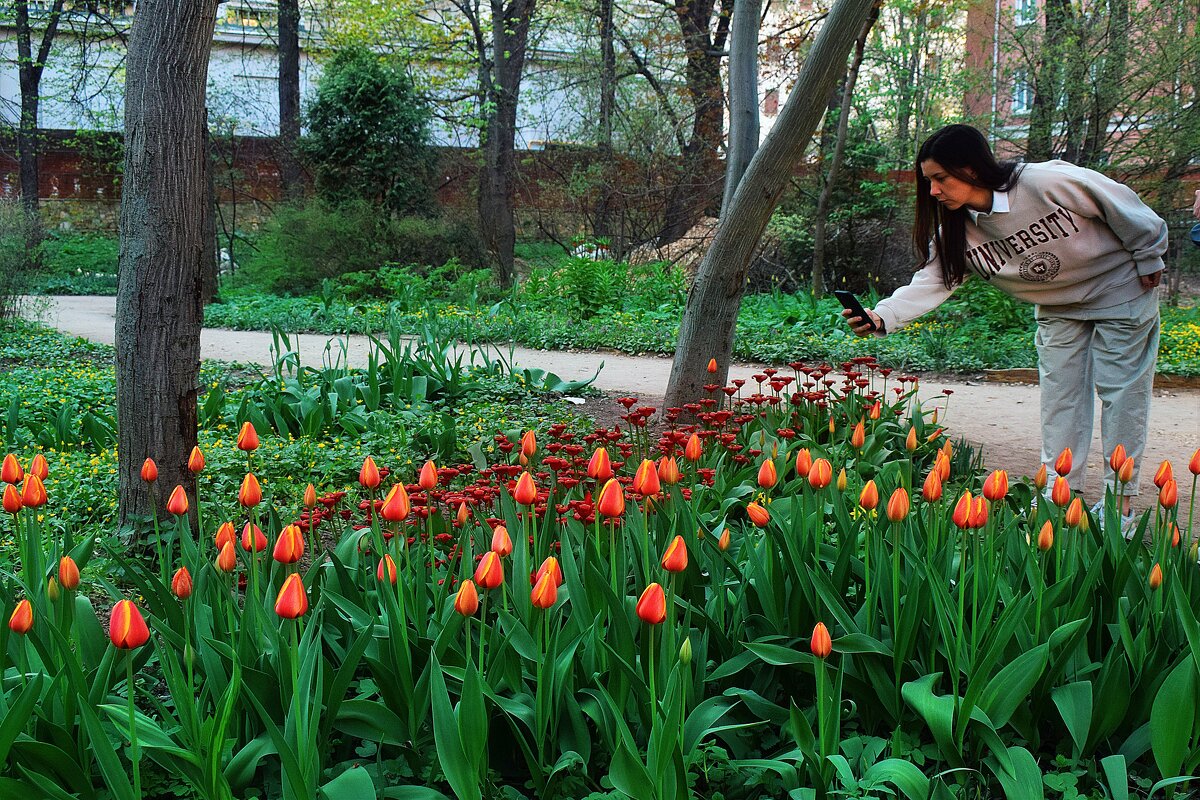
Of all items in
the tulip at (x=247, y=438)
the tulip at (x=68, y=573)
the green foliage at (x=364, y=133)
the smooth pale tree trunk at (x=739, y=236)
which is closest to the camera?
the tulip at (x=68, y=573)

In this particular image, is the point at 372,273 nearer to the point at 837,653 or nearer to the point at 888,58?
the point at 888,58

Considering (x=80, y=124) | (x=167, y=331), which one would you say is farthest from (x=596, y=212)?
(x=80, y=124)

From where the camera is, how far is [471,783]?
1761mm

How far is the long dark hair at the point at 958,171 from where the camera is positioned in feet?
13.0

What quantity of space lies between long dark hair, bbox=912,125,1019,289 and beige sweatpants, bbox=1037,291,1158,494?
20.3 inches

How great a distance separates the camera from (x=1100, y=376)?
414 centimetres

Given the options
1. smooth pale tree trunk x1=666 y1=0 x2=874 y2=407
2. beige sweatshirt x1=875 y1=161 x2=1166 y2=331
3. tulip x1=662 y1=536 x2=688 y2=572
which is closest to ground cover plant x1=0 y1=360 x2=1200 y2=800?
tulip x1=662 y1=536 x2=688 y2=572

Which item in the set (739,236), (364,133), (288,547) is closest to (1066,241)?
(739,236)

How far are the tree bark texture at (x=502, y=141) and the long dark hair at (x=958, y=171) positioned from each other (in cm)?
1281

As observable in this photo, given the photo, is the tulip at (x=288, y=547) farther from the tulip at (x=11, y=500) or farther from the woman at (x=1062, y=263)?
the woman at (x=1062, y=263)

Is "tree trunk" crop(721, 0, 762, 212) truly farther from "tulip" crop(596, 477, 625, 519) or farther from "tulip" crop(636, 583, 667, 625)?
"tulip" crop(636, 583, 667, 625)

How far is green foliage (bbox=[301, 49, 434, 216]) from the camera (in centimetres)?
1834

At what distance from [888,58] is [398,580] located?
46.6ft

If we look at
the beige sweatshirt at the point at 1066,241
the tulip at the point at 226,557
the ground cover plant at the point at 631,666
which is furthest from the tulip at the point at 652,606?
the beige sweatshirt at the point at 1066,241
